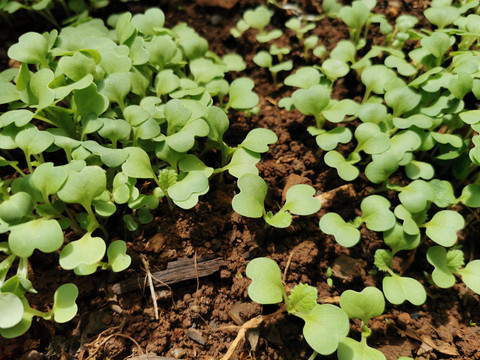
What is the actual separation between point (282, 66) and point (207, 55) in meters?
0.42

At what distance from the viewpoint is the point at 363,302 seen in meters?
1.41

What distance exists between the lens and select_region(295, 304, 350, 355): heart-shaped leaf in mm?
1274

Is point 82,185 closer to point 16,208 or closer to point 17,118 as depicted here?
point 16,208

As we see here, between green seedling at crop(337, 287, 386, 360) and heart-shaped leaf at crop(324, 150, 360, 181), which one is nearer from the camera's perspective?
green seedling at crop(337, 287, 386, 360)

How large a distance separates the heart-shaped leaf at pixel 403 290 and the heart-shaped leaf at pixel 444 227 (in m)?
0.20

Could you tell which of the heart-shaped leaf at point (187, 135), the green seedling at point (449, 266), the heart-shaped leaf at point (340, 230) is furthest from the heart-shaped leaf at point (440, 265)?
the heart-shaped leaf at point (187, 135)

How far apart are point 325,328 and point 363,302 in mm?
194

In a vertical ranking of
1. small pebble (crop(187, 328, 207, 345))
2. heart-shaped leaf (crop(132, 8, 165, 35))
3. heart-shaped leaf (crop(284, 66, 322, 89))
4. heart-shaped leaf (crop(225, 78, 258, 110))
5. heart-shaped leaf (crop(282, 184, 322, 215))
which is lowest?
small pebble (crop(187, 328, 207, 345))

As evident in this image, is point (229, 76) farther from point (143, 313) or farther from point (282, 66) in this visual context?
point (143, 313)

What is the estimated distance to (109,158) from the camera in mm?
1485

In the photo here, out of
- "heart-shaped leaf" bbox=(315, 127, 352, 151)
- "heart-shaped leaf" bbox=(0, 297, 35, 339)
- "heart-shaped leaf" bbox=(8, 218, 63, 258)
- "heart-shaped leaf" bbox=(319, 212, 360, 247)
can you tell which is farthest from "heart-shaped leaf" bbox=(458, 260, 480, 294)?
"heart-shaped leaf" bbox=(0, 297, 35, 339)

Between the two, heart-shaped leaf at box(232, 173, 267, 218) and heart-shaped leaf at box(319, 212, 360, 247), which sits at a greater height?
heart-shaped leaf at box(232, 173, 267, 218)

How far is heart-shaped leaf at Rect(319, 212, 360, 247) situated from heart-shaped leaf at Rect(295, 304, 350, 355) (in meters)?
0.27

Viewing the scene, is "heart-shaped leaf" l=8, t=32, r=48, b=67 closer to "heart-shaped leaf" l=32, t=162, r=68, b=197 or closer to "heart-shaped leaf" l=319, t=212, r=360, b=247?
"heart-shaped leaf" l=32, t=162, r=68, b=197
